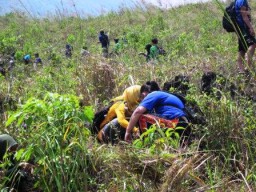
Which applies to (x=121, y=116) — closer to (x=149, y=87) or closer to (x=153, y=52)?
(x=149, y=87)

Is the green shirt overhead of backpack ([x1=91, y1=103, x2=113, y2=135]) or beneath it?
overhead

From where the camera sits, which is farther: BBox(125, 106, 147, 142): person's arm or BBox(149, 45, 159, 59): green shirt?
BBox(149, 45, 159, 59): green shirt

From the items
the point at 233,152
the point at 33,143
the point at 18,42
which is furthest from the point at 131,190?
the point at 18,42

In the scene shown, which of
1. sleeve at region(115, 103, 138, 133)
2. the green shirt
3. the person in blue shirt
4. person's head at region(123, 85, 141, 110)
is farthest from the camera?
the green shirt

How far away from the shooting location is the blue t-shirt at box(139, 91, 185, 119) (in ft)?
13.4

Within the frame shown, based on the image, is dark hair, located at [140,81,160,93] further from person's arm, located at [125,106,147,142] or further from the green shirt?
the green shirt

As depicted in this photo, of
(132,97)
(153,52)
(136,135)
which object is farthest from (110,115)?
(153,52)

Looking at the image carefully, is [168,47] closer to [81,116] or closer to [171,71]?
[171,71]

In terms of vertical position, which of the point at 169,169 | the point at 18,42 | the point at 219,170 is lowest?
the point at 219,170

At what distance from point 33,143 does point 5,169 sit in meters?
0.27

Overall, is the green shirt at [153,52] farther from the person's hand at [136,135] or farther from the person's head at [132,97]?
the person's hand at [136,135]

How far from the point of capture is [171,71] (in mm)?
5656

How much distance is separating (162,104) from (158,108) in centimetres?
5

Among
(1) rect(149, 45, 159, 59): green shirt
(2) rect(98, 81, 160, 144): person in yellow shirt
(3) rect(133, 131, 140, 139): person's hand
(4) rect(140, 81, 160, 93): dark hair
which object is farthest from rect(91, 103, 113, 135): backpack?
(1) rect(149, 45, 159, 59): green shirt
